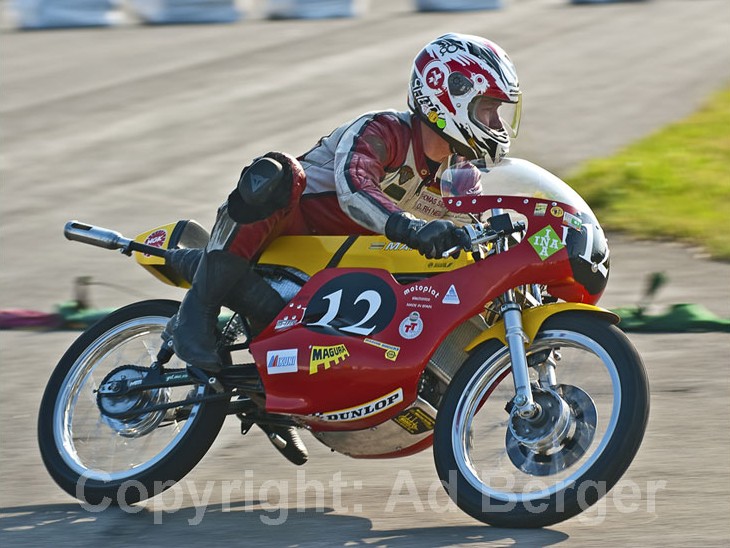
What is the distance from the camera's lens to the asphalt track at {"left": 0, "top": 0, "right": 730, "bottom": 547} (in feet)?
17.6

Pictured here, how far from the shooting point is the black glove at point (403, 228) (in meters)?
5.10

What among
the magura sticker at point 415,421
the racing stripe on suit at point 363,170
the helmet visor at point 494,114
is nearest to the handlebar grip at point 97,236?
the racing stripe on suit at point 363,170

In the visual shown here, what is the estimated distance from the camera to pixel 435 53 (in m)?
5.64

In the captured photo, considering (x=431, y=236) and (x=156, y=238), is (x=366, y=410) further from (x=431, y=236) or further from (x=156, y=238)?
(x=156, y=238)

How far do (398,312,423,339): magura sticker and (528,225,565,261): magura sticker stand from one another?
53 cm

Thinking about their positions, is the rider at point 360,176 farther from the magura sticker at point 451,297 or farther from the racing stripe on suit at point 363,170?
the magura sticker at point 451,297

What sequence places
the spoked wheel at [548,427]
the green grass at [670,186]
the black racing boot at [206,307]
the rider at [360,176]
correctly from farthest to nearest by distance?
the green grass at [670,186] < the black racing boot at [206,307] < the rider at [360,176] < the spoked wheel at [548,427]

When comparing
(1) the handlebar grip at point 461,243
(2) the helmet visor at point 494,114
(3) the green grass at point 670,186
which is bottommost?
(1) the handlebar grip at point 461,243

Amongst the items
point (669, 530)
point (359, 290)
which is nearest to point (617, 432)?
point (669, 530)

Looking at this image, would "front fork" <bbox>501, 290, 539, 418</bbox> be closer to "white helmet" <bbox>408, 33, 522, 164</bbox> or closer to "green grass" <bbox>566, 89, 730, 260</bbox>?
"white helmet" <bbox>408, 33, 522, 164</bbox>

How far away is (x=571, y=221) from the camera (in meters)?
5.21

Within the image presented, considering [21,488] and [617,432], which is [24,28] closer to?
[21,488]

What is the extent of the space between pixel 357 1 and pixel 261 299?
17.6m

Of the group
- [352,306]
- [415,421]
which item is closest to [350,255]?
[352,306]
